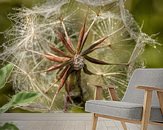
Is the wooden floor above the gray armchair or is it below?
below

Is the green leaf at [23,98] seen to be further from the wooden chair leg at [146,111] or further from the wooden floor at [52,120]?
the wooden floor at [52,120]

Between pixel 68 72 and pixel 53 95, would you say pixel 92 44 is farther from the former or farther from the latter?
pixel 53 95

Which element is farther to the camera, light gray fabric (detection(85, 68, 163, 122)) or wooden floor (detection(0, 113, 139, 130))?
wooden floor (detection(0, 113, 139, 130))

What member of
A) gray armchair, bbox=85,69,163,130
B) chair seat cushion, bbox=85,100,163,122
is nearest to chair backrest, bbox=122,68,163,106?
gray armchair, bbox=85,69,163,130

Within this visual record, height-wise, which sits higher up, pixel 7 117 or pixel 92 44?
pixel 92 44

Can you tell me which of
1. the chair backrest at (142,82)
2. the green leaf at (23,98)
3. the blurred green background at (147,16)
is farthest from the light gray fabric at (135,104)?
the green leaf at (23,98)

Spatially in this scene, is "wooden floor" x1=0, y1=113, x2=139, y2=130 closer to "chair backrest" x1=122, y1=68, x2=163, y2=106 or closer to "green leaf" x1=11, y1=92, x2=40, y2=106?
"chair backrest" x1=122, y1=68, x2=163, y2=106

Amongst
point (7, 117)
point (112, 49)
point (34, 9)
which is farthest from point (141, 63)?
point (7, 117)
